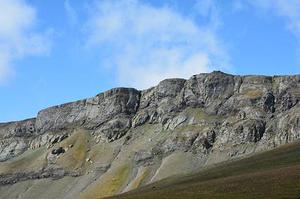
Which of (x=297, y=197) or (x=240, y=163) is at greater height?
(x=240, y=163)

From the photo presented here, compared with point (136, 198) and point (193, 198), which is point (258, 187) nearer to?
point (193, 198)

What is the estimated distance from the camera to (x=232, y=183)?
81250mm

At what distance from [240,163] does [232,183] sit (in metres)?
58.4

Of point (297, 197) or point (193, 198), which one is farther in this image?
point (193, 198)

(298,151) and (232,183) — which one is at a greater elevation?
(298,151)

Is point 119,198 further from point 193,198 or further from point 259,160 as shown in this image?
point 259,160

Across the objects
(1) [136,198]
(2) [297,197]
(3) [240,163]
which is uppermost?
(3) [240,163]

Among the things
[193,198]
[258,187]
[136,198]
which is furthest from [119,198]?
[258,187]

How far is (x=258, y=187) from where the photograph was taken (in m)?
72.1

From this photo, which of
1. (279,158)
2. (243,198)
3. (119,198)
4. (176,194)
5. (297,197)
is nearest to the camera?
(297,197)

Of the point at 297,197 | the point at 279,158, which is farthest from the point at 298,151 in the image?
the point at 297,197

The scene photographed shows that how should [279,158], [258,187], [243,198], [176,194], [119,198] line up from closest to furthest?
[243,198] < [258,187] < [176,194] < [119,198] < [279,158]

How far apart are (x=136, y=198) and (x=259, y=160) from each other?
5850 centimetres

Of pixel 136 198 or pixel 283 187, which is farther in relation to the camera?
pixel 136 198
